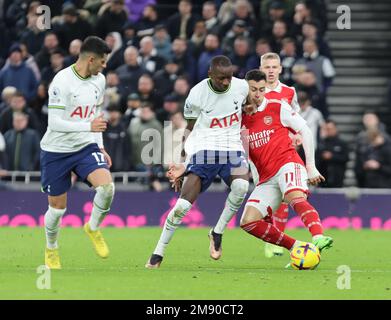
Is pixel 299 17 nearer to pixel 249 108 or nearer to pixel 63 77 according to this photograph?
pixel 249 108

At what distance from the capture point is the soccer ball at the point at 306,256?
41.7 ft

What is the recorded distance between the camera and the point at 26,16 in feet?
78.2

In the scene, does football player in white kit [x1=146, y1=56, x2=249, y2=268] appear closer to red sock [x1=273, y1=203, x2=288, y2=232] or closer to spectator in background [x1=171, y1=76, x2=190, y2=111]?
red sock [x1=273, y1=203, x2=288, y2=232]

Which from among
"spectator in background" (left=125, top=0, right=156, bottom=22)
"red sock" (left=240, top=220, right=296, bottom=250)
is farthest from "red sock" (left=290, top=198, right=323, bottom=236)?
"spectator in background" (left=125, top=0, right=156, bottom=22)

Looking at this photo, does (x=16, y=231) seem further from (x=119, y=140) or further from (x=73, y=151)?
(x=73, y=151)

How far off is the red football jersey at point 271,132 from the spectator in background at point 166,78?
8.27 m

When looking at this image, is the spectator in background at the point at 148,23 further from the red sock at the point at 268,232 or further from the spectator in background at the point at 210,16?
the red sock at the point at 268,232

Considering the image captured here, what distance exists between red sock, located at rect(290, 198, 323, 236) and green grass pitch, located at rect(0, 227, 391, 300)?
434 mm

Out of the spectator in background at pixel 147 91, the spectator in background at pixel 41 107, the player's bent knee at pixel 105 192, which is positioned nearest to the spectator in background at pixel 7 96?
the spectator in background at pixel 41 107

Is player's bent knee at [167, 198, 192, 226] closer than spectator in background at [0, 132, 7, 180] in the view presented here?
Yes

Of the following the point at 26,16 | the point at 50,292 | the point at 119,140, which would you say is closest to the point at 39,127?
the point at 119,140

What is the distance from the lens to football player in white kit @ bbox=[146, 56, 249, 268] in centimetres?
1304

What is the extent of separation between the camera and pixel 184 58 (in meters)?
22.2

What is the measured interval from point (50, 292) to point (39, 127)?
37.0 feet
